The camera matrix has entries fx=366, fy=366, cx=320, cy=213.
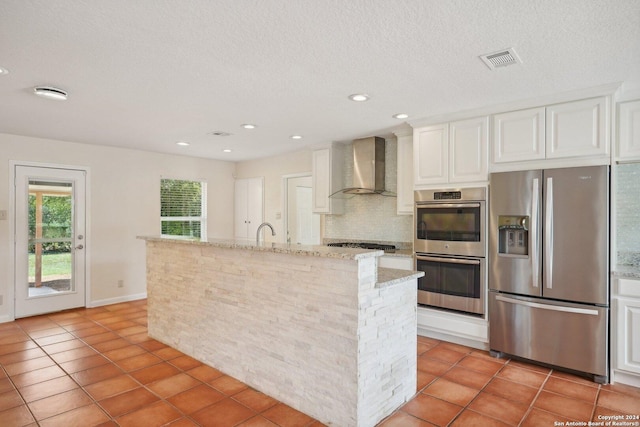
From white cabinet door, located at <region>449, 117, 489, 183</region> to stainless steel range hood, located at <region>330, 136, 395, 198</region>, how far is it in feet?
3.84

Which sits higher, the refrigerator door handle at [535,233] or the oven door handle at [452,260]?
the refrigerator door handle at [535,233]

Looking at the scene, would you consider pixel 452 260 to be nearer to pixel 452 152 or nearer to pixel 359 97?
pixel 452 152

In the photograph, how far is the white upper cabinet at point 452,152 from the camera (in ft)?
11.2

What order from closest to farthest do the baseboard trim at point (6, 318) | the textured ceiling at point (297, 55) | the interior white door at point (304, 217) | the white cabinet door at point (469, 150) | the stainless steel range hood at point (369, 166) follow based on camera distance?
the textured ceiling at point (297, 55) < the white cabinet door at point (469, 150) < the baseboard trim at point (6, 318) < the stainless steel range hood at point (369, 166) < the interior white door at point (304, 217)

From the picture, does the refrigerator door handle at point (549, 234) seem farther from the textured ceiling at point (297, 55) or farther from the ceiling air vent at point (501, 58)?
the ceiling air vent at point (501, 58)

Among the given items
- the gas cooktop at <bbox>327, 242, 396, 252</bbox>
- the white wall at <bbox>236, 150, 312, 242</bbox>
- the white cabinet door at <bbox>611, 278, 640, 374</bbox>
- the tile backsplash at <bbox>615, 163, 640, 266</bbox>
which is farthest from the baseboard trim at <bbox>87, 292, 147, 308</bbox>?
the tile backsplash at <bbox>615, 163, 640, 266</bbox>

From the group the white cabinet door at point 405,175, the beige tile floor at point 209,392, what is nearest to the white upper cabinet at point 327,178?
the white cabinet door at point 405,175

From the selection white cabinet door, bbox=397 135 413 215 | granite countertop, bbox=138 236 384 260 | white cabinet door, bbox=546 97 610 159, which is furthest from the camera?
white cabinet door, bbox=397 135 413 215

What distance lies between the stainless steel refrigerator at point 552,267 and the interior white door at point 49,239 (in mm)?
5221

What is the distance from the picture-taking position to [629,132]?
279 centimetres

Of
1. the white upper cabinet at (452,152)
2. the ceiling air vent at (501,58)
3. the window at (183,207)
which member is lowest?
the window at (183,207)

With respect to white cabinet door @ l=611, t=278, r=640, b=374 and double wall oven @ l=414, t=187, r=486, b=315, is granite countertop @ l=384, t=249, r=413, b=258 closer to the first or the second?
double wall oven @ l=414, t=187, r=486, b=315

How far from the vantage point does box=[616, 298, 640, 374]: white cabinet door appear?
2.69 m

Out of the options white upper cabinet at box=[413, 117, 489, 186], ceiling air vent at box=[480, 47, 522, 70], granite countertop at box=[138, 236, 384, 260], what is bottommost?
granite countertop at box=[138, 236, 384, 260]
